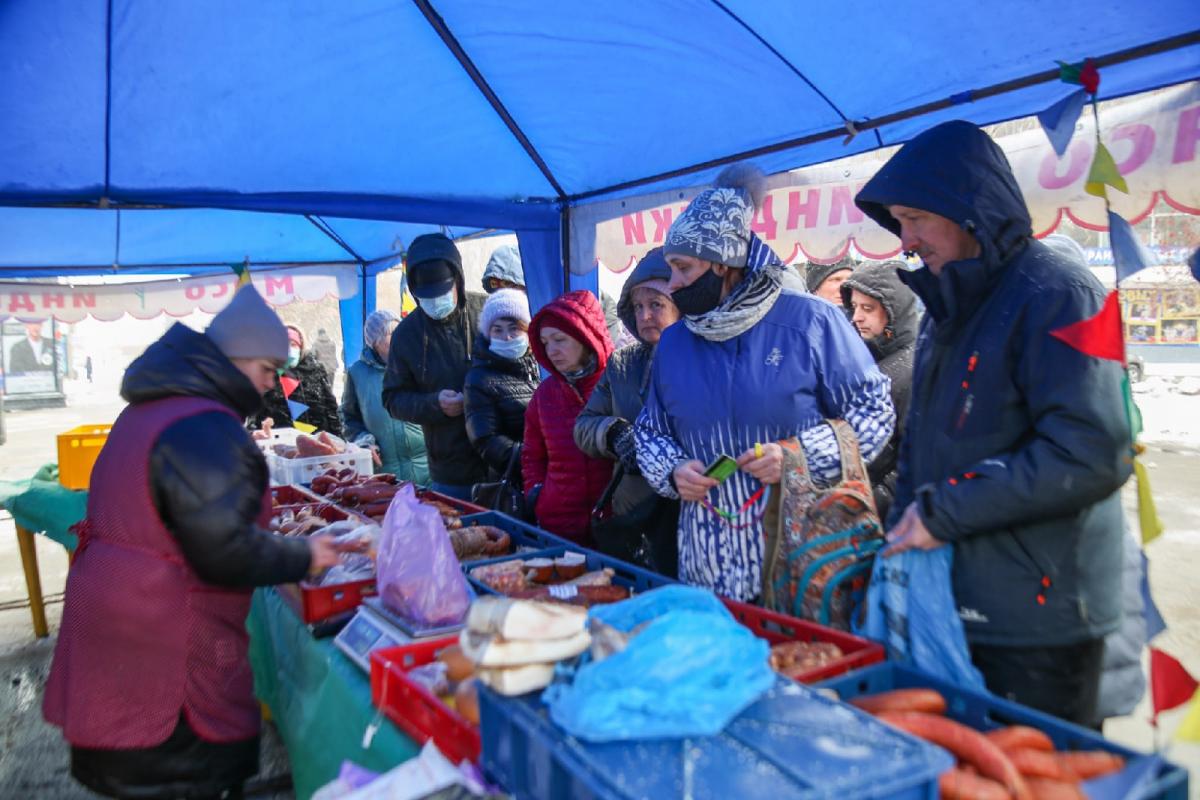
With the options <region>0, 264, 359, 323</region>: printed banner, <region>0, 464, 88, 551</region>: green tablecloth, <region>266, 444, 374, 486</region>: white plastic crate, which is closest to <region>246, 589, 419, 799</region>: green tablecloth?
<region>266, 444, 374, 486</region>: white plastic crate

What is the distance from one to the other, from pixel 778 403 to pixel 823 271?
329 centimetres

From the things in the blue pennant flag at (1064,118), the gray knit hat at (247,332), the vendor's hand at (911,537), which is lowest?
the vendor's hand at (911,537)

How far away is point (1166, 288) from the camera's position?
19016 mm

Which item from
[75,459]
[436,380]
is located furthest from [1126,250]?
[75,459]

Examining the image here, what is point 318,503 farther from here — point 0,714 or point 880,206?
point 880,206

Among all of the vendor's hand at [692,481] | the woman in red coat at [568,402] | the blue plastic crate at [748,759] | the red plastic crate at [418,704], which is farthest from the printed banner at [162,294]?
the blue plastic crate at [748,759]

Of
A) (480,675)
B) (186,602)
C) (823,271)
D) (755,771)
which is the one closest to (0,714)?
(186,602)

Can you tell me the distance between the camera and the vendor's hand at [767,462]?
2.10 m

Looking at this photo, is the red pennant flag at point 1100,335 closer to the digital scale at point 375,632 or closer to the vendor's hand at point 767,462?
the vendor's hand at point 767,462

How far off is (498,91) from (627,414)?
1.73 metres

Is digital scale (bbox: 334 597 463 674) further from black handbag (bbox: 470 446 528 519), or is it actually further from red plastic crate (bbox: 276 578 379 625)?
black handbag (bbox: 470 446 528 519)

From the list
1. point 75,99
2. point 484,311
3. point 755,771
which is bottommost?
point 755,771

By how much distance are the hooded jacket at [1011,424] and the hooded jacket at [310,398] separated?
5.80m

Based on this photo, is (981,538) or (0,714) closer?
(981,538)
